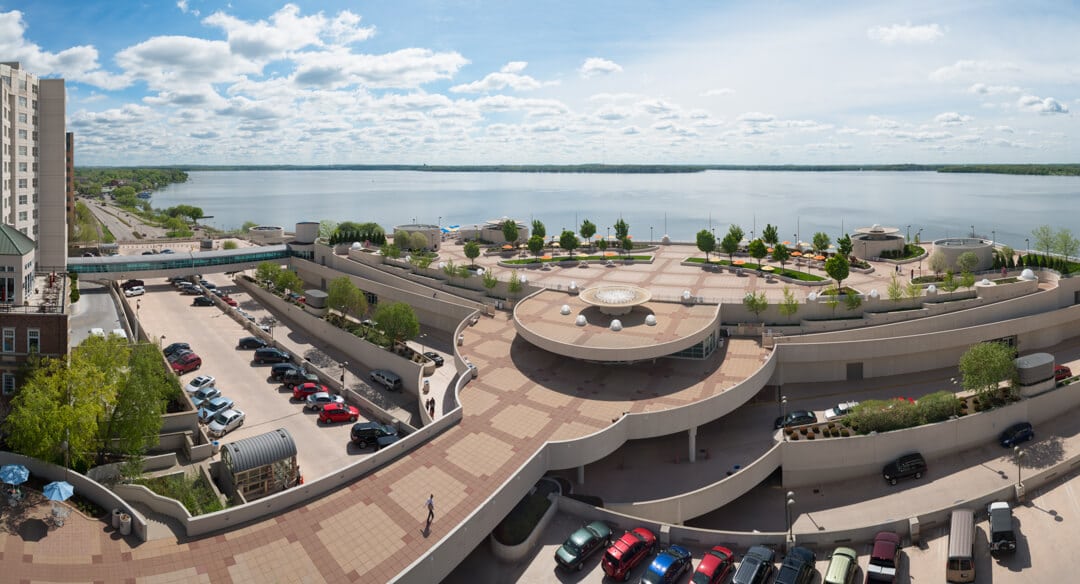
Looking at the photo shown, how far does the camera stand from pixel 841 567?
2339cm

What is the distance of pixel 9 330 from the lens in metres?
28.8

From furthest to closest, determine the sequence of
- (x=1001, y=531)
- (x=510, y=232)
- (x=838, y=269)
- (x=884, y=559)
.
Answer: (x=510, y=232) < (x=838, y=269) < (x=1001, y=531) < (x=884, y=559)

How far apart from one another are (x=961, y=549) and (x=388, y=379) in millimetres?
32770

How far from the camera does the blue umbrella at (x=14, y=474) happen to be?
23625mm

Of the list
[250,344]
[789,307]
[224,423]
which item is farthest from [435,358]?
[789,307]

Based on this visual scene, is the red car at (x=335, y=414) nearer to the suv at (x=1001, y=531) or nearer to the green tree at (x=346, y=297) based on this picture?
Result: the green tree at (x=346, y=297)

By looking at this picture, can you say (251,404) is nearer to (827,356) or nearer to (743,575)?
(743,575)

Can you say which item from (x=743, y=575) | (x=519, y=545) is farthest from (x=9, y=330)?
(x=743, y=575)

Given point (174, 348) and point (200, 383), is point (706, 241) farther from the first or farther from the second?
point (174, 348)

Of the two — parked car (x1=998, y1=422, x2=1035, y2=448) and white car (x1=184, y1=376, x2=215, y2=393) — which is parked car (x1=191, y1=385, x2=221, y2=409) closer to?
white car (x1=184, y1=376, x2=215, y2=393)

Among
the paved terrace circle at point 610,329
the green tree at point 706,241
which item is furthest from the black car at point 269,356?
the green tree at point 706,241

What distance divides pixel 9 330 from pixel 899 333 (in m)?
52.1

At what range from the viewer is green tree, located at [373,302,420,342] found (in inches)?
1725

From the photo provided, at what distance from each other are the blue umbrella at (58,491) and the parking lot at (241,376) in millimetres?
10029
